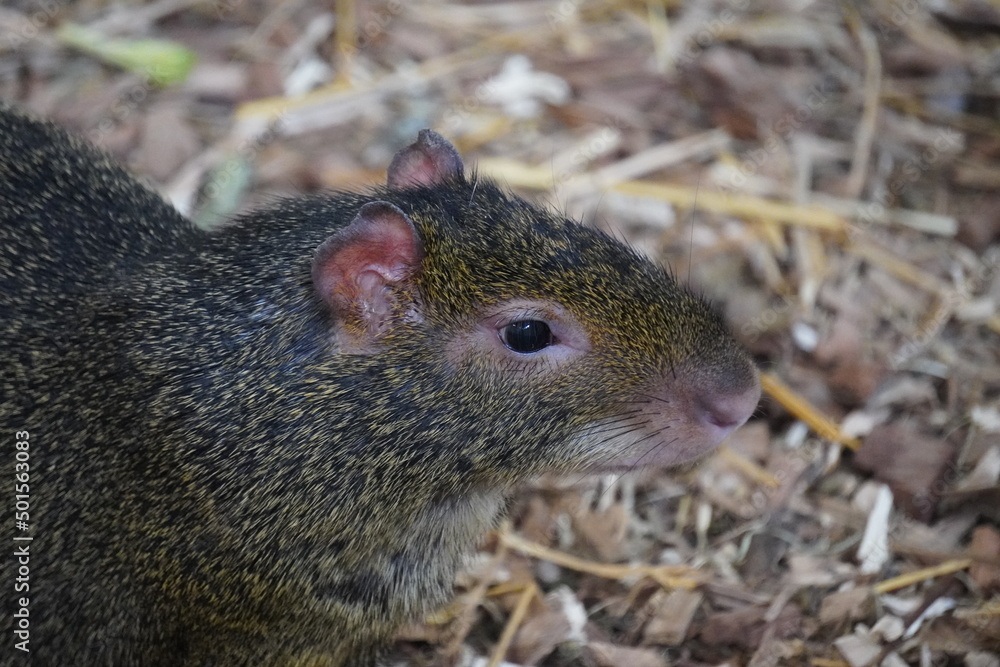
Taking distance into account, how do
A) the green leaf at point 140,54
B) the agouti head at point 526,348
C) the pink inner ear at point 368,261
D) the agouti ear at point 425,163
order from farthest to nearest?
the green leaf at point 140,54 < the agouti ear at point 425,163 < the agouti head at point 526,348 < the pink inner ear at point 368,261

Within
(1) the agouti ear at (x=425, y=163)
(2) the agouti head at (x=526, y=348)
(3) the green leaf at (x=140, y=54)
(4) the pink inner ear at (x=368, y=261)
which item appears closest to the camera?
(4) the pink inner ear at (x=368, y=261)

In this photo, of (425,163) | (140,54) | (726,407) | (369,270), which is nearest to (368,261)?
(369,270)

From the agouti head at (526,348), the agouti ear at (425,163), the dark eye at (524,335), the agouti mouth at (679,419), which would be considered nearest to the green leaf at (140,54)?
the agouti ear at (425,163)

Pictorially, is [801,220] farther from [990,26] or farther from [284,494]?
[284,494]

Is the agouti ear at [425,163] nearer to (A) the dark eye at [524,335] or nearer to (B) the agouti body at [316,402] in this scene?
(B) the agouti body at [316,402]

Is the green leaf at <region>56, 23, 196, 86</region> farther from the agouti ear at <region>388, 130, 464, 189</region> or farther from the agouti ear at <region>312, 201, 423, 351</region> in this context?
the agouti ear at <region>312, 201, 423, 351</region>

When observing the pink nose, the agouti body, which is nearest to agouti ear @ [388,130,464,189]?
the agouti body

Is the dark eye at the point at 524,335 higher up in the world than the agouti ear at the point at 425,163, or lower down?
lower down
